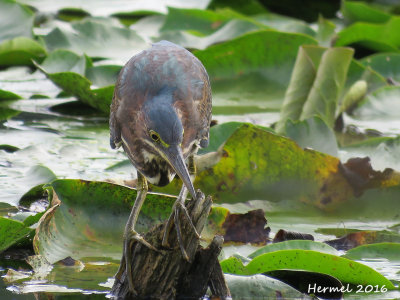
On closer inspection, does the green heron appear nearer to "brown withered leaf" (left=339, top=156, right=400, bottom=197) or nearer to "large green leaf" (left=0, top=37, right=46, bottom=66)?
"brown withered leaf" (left=339, top=156, right=400, bottom=197)

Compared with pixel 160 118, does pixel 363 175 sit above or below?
below

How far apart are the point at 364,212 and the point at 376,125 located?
1.77 m

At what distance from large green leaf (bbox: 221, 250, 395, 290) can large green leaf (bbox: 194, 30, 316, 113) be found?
9.89 ft

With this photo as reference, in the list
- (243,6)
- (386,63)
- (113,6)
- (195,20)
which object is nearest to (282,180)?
(386,63)

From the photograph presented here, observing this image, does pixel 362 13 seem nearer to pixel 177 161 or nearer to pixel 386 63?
pixel 386 63

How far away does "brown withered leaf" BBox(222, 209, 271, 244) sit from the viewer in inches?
185

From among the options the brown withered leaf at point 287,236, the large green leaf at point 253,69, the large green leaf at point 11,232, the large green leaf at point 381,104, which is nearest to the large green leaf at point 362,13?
the large green leaf at point 253,69

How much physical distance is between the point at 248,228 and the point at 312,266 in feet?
2.24

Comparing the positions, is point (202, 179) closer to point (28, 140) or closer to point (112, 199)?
point (112, 199)

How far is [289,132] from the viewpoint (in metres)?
5.75

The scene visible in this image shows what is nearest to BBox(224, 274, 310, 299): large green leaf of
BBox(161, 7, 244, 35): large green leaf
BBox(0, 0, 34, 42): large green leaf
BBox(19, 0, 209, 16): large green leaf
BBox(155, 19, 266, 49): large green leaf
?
BBox(155, 19, 266, 49): large green leaf

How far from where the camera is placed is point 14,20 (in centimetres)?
779

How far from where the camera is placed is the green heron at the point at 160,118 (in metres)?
3.87

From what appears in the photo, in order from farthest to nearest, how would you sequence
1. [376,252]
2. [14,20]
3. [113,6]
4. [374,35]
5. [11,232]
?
[113,6]
[374,35]
[14,20]
[376,252]
[11,232]
